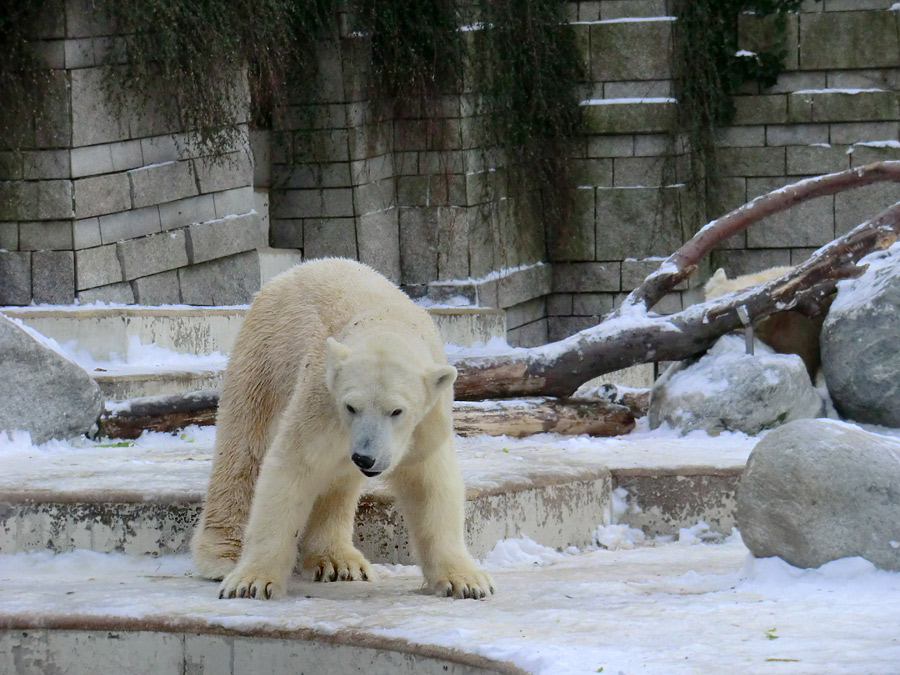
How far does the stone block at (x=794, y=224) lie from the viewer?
10031 mm

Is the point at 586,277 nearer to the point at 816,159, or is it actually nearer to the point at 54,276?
the point at 816,159

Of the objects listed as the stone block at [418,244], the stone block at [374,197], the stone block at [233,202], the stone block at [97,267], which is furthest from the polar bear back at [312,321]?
the stone block at [418,244]

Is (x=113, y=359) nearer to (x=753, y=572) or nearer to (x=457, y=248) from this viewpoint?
(x=457, y=248)

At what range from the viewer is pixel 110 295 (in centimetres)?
729

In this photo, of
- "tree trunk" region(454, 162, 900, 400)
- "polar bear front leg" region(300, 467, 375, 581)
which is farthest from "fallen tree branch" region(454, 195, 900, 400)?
"polar bear front leg" region(300, 467, 375, 581)

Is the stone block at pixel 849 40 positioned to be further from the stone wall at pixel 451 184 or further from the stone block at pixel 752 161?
the stone block at pixel 752 161

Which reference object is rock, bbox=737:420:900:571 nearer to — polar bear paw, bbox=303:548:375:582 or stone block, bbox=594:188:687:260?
polar bear paw, bbox=303:548:375:582

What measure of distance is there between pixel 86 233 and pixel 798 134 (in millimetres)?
5537

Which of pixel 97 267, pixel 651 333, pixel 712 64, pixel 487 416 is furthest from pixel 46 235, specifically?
pixel 712 64

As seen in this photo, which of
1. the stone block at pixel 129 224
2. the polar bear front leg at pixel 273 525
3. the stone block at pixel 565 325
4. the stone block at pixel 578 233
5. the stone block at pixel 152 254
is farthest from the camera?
the stone block at pixel 565 325

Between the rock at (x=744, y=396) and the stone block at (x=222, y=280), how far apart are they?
3.23 m

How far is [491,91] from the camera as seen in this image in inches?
368

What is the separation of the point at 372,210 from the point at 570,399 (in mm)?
3433

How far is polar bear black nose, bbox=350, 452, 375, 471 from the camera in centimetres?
301
